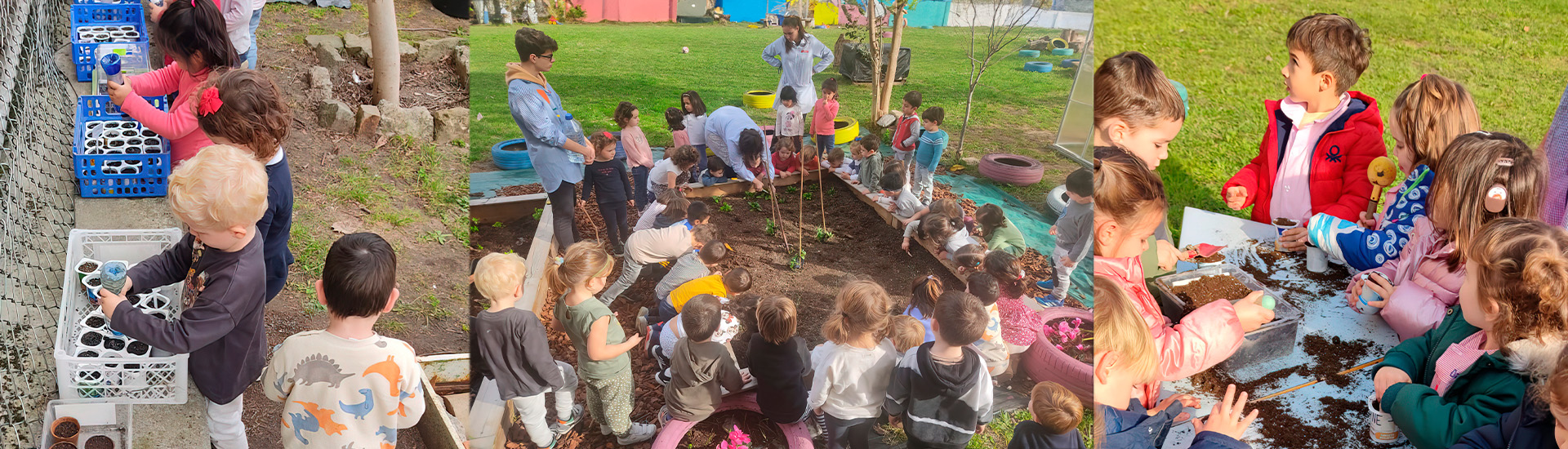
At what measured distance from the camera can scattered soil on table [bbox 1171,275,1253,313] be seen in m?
4.05

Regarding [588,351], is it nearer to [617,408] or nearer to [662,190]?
[617,408]

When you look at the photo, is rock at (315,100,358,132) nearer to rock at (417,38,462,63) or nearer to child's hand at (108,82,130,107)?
rock at (417,38,462,63)

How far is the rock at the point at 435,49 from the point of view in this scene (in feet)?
25.0

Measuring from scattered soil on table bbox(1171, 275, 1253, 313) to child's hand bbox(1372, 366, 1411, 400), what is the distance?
708mm

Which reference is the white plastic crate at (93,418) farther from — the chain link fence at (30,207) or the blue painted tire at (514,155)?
the blue painted tire at (514,155)

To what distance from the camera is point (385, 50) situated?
6.18 metres

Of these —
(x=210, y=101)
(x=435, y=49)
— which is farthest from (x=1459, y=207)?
(x=435, y=49)

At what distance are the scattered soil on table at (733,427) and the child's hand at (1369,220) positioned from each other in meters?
3.20

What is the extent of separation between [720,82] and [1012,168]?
2.83ft

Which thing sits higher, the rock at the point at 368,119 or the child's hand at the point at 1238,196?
the child's hand at the point at 1238,196

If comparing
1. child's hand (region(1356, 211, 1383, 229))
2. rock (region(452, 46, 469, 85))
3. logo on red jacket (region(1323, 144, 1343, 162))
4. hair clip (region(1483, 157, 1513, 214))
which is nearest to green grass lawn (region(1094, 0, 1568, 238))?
logo on red jacket (region(1323, 144, 1343, 162))

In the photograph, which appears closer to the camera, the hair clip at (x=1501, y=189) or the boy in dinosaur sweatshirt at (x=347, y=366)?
the boy in dinosaur sweatshirt at (x=347, y=366)

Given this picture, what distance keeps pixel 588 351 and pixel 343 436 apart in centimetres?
94

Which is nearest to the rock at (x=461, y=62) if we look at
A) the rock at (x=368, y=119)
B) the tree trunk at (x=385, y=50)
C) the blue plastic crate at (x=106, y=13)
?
the tree trunk at (x=385, y=50)
